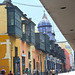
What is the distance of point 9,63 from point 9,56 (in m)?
0.93

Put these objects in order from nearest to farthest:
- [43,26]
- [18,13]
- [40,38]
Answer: [18,13]
[40,38]
[43,26]

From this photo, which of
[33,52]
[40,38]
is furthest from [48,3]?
[40,38]

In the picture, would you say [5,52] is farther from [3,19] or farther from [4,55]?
[3,19]

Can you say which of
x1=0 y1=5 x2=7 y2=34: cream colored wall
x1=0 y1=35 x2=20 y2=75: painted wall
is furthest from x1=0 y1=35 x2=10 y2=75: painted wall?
x1=0 y1=5 x2=7 y2=34: cream colored wall

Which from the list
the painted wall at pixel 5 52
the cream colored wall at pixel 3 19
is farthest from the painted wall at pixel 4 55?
the cream colored wall at pixel 3 19

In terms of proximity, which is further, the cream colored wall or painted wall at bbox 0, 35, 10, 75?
the cream colored wall

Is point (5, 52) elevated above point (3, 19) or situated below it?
below

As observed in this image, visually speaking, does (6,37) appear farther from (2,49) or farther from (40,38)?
(40,38)

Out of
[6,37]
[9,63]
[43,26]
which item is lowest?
[9,63]

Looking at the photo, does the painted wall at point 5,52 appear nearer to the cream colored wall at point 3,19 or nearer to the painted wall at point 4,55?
the painted wall at point 4,55

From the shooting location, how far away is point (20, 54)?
127ft

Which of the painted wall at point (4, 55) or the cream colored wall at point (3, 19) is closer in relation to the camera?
the painted wall at point (4, 55)

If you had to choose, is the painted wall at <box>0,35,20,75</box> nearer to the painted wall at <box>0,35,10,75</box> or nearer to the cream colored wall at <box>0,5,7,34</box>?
the painted wall at <box>0,35,10,75</box>

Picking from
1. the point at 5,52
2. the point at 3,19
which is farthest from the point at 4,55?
the point at 3,19
